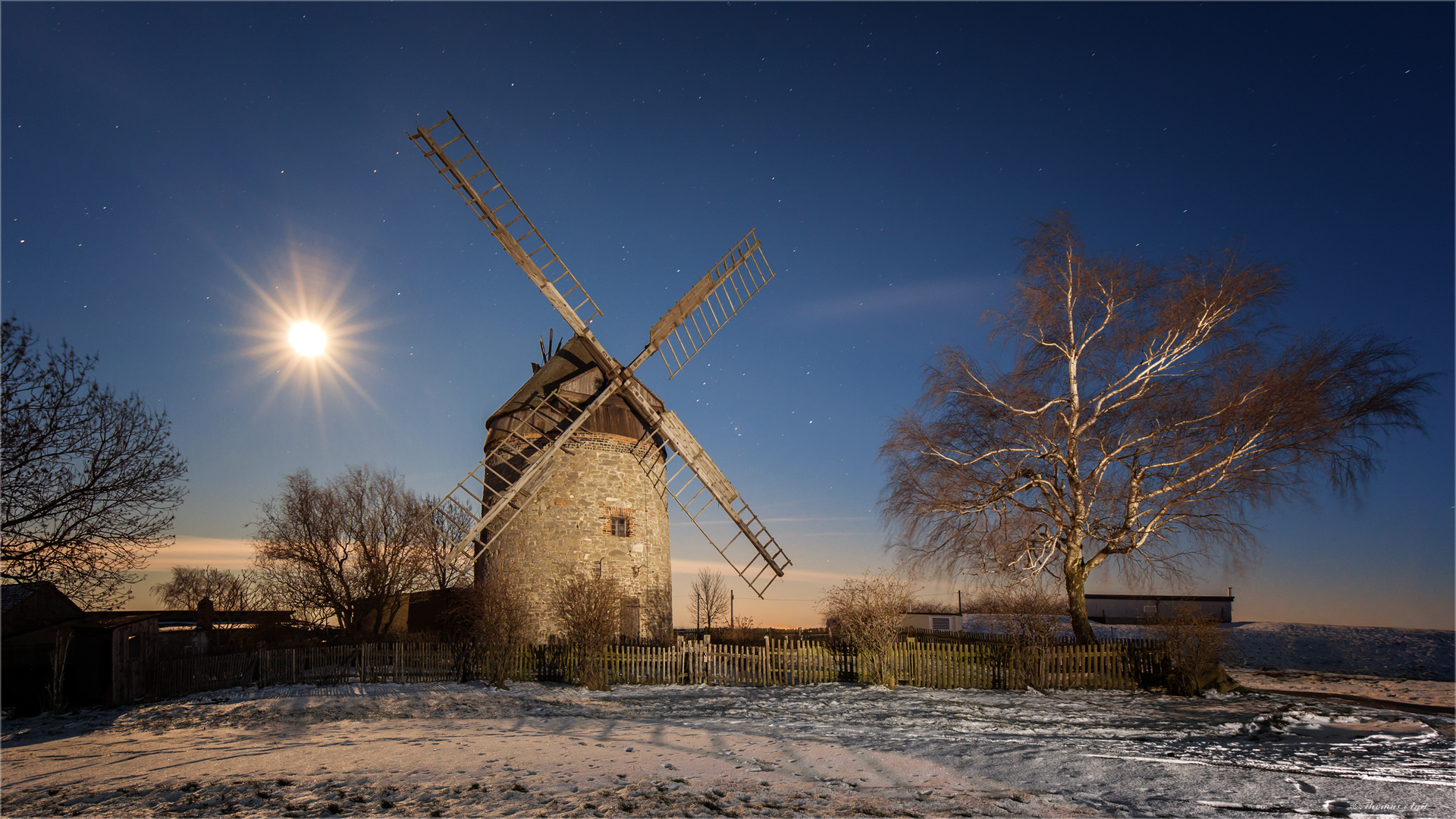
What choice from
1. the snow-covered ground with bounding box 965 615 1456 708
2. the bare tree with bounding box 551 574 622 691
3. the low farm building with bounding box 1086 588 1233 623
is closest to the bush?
the snow-covered ground with bounding box 965 615 1456 708

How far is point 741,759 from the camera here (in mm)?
8688

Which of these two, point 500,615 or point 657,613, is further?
point 657,613

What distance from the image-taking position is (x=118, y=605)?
49.2ft

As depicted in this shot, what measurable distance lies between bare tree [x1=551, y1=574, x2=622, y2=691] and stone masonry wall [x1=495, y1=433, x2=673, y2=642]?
257 centimetres

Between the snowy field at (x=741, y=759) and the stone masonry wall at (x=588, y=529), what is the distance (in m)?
6.29

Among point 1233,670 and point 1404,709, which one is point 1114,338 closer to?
point 1404,709

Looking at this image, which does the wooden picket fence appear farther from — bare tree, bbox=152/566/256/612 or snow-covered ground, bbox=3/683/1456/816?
bare tree, bbox=152/566/256/612

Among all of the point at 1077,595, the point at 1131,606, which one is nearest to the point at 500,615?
the point at 1077,595

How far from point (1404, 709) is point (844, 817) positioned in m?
14.7

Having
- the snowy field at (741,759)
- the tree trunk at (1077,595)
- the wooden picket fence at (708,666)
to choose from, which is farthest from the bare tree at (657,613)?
the tree trunk at (1077,595)

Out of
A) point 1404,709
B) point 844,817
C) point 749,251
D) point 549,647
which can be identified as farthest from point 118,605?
point 1404,709

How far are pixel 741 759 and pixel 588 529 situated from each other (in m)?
13.2

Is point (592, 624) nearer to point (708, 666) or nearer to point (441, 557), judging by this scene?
point (708, 666)

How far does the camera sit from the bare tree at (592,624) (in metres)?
16.5
